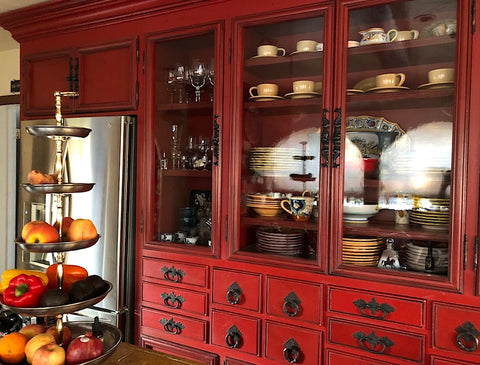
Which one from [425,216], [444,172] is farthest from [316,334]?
[444,172]

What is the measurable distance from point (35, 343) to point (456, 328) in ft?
4.24

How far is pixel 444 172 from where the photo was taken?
1.41 meters

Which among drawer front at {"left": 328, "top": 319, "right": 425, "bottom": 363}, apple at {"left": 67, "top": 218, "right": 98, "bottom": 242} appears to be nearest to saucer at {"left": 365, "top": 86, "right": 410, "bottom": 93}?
drawer front at {"left": 328, "top": 319, "right": 425, "bottom": 363}

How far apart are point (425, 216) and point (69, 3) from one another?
2016 millimetres

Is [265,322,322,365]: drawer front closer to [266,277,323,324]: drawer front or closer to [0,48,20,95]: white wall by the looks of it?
[266,277,323,324]: drawer front

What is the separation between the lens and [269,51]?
174cm

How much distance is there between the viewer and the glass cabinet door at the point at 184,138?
6.10 feet

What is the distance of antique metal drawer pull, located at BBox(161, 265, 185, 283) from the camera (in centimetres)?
190

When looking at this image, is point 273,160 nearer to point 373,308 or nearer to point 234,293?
point 234,293

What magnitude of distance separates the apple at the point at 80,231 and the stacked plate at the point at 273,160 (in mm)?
904

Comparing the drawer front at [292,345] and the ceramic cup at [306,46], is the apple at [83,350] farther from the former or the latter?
the ceramic cup at [306,46]

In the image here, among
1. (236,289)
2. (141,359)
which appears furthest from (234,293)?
(141,359)

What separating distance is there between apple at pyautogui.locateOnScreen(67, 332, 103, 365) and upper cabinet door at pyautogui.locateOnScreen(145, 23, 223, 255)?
93cm

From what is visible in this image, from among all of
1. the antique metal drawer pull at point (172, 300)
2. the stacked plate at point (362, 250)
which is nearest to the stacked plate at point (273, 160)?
the stacked plate at point (362, 250)
